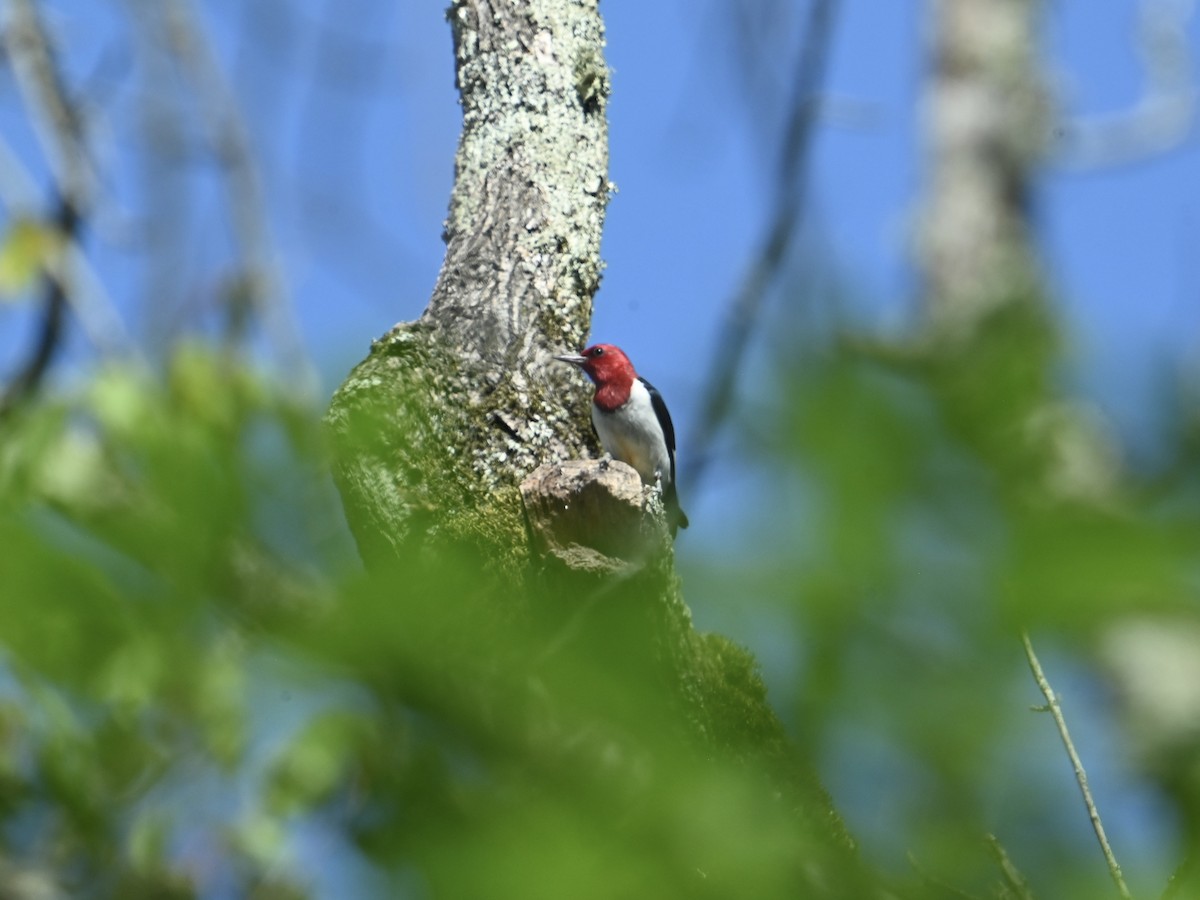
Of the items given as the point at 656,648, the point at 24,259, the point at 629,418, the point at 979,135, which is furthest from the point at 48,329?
the point at 656,648

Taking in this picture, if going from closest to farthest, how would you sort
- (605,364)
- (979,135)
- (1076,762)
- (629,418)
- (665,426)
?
Result: (1076,762)
(605,364)
(629,418)
(665,426)
(979,135)

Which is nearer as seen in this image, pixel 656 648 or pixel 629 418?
pixel 656 648

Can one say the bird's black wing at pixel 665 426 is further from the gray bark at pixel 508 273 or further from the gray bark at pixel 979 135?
the gray bark at pixel 508 273

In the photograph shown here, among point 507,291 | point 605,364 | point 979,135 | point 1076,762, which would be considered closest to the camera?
point 1076,762

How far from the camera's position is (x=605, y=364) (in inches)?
156

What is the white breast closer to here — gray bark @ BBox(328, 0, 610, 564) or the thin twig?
gray bark @ BBox(328, 0, 610, 564)

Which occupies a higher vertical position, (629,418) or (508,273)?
(629,418)

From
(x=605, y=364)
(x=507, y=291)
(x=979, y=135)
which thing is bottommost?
(x=507, y=291)

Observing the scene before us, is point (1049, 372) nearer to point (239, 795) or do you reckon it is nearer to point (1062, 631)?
point (1062, 631)

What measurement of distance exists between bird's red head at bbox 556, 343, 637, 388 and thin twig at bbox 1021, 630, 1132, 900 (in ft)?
8.95

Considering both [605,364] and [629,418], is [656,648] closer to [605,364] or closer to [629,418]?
[605,364]

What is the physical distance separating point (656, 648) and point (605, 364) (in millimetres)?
3114

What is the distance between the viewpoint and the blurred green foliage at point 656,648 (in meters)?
0.70

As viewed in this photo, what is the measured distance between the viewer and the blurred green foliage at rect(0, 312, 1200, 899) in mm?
702
